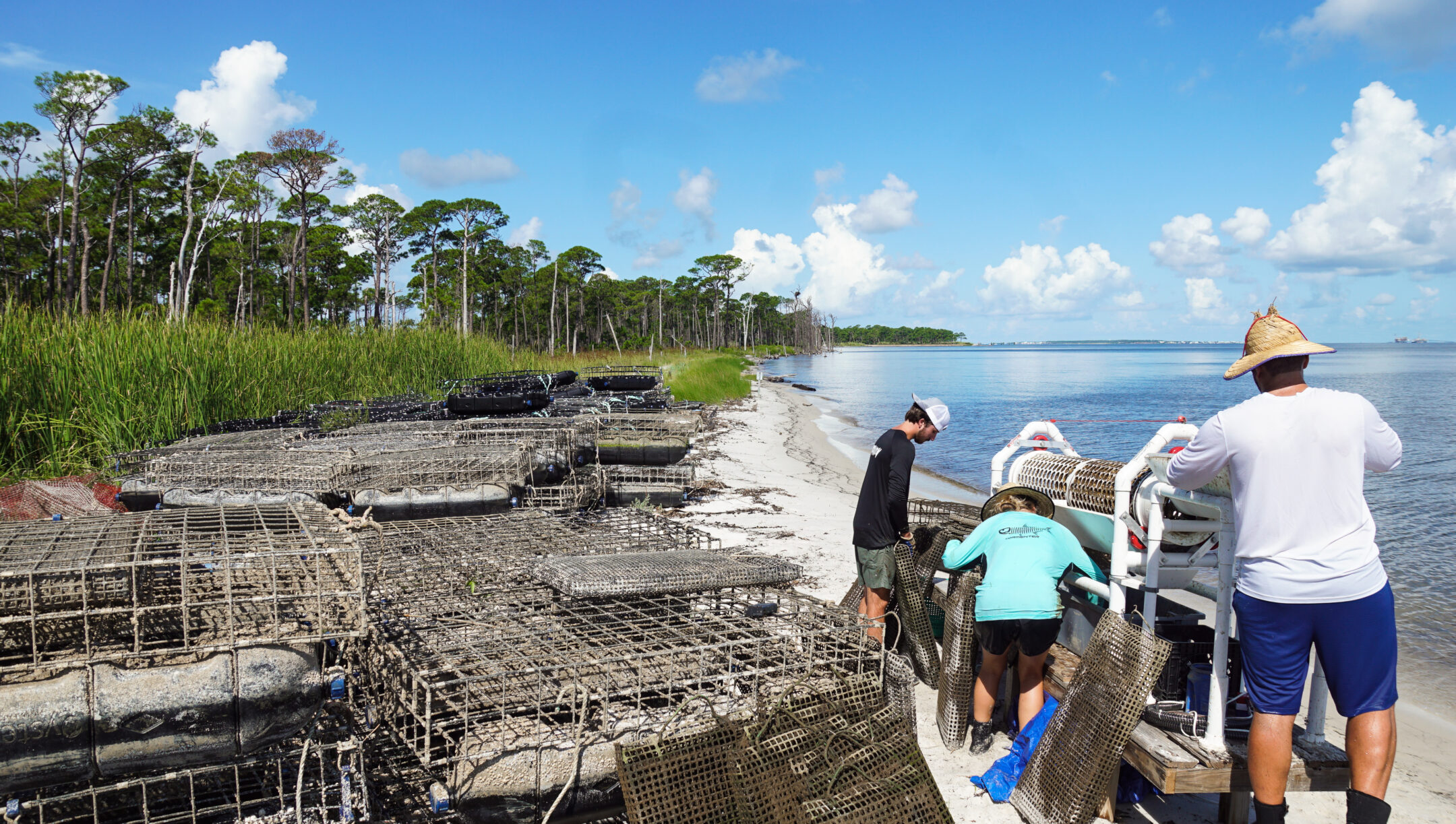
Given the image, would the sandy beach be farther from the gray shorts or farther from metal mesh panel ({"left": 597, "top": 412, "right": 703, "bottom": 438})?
metal mesh panel ({"left": 597, "top": 412, "right": 703, "bottom": 438})

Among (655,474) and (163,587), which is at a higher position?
(163,587)

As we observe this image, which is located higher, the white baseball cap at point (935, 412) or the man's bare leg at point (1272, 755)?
the white baseball cap at point (935, 412)

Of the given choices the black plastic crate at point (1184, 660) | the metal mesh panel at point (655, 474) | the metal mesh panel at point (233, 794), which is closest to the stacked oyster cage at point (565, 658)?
the metal mesh panel at point (233, 794)

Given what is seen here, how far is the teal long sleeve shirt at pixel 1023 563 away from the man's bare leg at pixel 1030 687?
315 mm

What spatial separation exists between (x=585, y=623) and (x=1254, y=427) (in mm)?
2976

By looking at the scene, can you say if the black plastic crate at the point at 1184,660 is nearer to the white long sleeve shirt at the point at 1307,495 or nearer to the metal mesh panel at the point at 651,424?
the white long sleeve shirt at the point at 1307,495

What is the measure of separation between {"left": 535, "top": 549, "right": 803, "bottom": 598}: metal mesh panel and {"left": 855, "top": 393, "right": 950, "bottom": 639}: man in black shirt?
112 centimetres

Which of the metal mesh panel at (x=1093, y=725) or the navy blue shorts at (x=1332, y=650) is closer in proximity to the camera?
the navy blue shorts at (x=1332, y=650)

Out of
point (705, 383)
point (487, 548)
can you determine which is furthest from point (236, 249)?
point (487, 548)

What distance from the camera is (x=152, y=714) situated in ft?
8.38

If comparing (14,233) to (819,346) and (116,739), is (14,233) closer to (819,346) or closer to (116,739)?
(116,739)

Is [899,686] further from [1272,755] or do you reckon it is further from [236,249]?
[236,249]

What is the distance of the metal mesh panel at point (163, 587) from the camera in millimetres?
2689

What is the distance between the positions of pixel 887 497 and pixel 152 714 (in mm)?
3864
